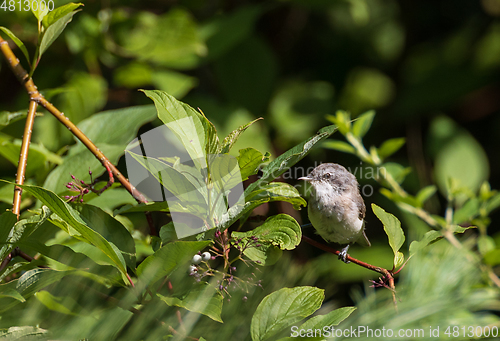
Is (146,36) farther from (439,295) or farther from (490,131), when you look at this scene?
(490,131)

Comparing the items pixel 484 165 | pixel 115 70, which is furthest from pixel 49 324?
pixel 484 165

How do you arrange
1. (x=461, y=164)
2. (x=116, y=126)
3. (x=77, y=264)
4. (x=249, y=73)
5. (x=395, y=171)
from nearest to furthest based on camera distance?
(x=77, y=264)
(x=116, y=126)
(x=395, y=171)
(x=461, y=164)
(x=249, y=73)

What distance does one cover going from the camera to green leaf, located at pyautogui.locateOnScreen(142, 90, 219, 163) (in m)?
0.53

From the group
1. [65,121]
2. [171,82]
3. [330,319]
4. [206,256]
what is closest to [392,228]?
[330,319]

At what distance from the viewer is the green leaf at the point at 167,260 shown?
1.54ft

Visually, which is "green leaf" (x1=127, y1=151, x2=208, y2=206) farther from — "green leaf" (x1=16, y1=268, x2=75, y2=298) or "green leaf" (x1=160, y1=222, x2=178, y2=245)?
"green leaf" (x1=16, y1=268, x2=75, y2=298)

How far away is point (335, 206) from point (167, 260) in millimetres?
785

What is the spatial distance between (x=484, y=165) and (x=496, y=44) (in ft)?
3.38

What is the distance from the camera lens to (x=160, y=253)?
493mm

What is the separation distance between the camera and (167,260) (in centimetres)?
49

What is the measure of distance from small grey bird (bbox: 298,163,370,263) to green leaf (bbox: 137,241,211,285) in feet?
2.00

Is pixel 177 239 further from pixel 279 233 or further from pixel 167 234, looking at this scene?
pixel 279 233

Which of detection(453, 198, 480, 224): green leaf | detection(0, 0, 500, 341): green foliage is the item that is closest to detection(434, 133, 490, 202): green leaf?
detection(0, 0, 500, 341): green foliage

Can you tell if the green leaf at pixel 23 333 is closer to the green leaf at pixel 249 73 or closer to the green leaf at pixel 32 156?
the green leaf at pixel 32 156
